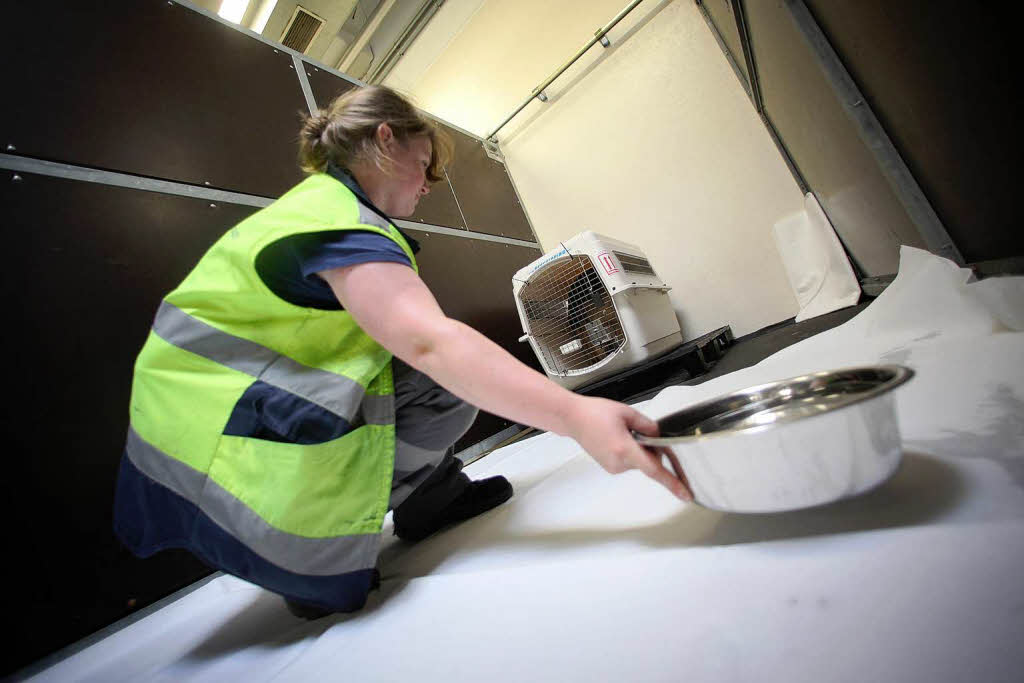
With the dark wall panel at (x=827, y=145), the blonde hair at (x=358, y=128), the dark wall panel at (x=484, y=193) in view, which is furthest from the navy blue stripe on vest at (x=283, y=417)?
the dark wall panel at (x=484, y=193)

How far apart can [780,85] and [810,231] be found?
827mm

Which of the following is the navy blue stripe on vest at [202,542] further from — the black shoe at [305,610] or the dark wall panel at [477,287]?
the dark wall panel at [477,287]

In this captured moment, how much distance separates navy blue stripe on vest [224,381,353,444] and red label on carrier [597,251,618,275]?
135cm

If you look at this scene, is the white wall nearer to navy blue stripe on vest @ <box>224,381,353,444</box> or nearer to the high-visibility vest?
the high-visibility vest

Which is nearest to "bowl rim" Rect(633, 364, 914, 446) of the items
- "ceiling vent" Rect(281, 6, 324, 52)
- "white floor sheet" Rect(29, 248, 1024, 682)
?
"white floor sheet" Rect(29, 248, 1024, 682)

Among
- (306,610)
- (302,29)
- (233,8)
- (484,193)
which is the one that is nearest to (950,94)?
(306,610)

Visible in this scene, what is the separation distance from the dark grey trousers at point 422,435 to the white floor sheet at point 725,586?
0.34 feet

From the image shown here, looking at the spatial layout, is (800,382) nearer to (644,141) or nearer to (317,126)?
(317,126)

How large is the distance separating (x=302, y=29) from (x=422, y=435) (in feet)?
11.8

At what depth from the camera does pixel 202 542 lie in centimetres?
63

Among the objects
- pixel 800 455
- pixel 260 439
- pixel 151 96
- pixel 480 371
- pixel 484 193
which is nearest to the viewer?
pixel 800 455

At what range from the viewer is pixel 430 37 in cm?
308

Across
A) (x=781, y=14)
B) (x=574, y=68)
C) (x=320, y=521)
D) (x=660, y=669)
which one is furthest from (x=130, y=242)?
(x=574, y=68)

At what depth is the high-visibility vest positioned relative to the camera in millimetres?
594
